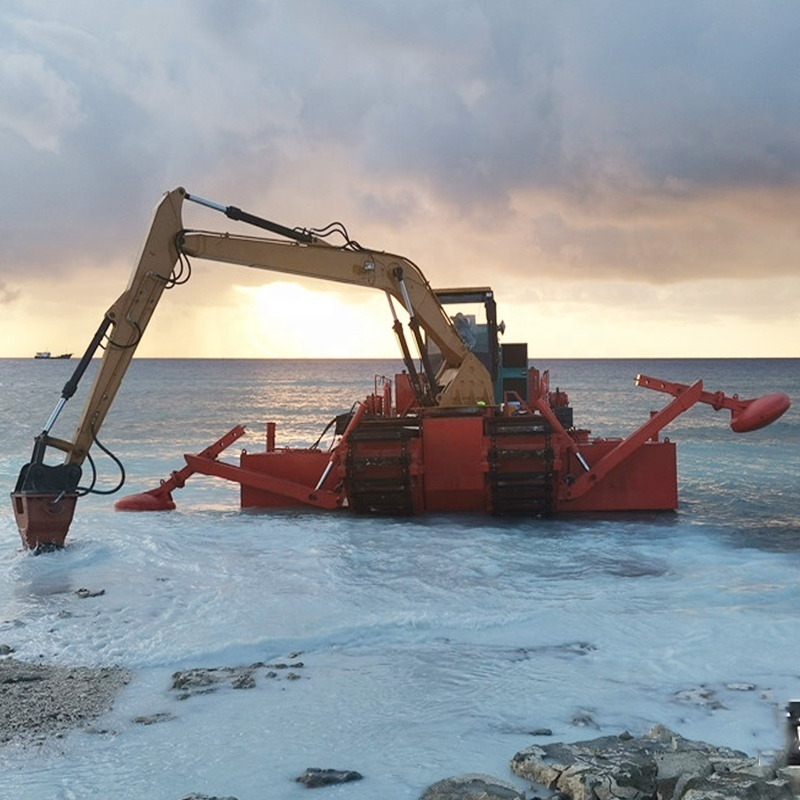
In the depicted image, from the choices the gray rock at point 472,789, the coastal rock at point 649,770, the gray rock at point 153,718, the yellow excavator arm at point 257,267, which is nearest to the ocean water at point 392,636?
the gray rock at point 153,718

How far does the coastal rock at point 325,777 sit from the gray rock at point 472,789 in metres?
0.42

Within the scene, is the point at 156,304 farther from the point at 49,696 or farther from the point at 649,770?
the point at 649,770

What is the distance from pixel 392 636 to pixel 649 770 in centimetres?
328

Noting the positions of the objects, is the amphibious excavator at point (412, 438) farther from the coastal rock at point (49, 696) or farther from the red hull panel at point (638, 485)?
the coastal rock at point (49, 696)

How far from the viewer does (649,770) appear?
4445 millimetres

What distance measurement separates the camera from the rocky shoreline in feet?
13.6

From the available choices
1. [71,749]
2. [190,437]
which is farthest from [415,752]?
Answer: [190,437]

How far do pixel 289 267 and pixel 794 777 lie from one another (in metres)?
10.4

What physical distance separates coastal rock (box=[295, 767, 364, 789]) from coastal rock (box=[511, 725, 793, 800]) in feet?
2.73

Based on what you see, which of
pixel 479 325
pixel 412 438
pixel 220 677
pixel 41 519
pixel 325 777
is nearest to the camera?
pixel 325 777

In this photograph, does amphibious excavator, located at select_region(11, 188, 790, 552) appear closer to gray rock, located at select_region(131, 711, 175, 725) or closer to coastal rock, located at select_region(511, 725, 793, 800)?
gray rock, located at select_region(131, 711, 175, 725)

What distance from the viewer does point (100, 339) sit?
39.1ft

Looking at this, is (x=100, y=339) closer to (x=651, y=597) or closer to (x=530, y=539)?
(x=530, y=539)

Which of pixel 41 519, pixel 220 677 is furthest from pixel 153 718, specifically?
pixel 41 519
